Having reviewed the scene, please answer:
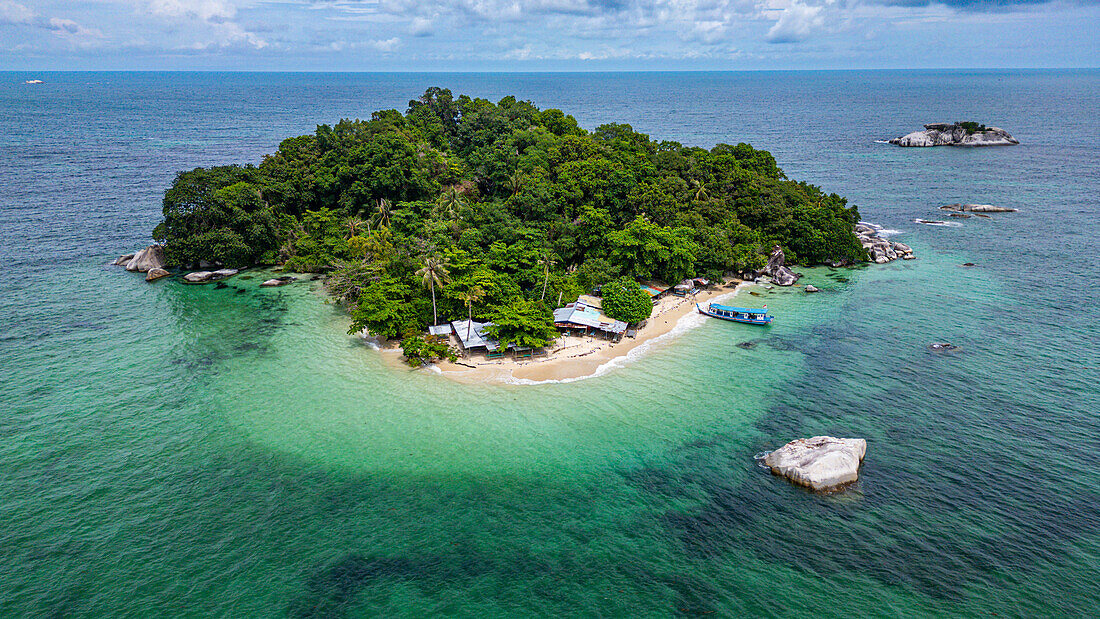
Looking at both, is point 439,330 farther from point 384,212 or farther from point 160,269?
point 160,269

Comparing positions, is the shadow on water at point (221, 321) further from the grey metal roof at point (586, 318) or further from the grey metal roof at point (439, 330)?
the grey metal roof at point (586, 318)

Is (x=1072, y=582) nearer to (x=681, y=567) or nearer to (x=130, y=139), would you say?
(x=681, y=567)

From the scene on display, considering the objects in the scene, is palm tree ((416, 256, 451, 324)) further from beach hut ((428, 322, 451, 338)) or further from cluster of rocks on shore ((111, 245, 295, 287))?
cluster of rocks on shore ((111, 245, 295, 287))

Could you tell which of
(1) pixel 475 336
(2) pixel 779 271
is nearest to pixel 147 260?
(1) pixel 475 336

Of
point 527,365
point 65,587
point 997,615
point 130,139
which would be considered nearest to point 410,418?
point 527,365

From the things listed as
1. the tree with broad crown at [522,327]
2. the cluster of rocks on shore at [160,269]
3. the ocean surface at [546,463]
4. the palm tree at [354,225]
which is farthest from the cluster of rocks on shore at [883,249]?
the cluster of rocks on shore at [160,269]

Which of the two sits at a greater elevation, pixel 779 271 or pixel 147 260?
pixel 147 260

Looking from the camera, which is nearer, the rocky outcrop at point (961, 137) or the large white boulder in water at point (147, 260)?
the large white boulder in water at point (147, 260)
